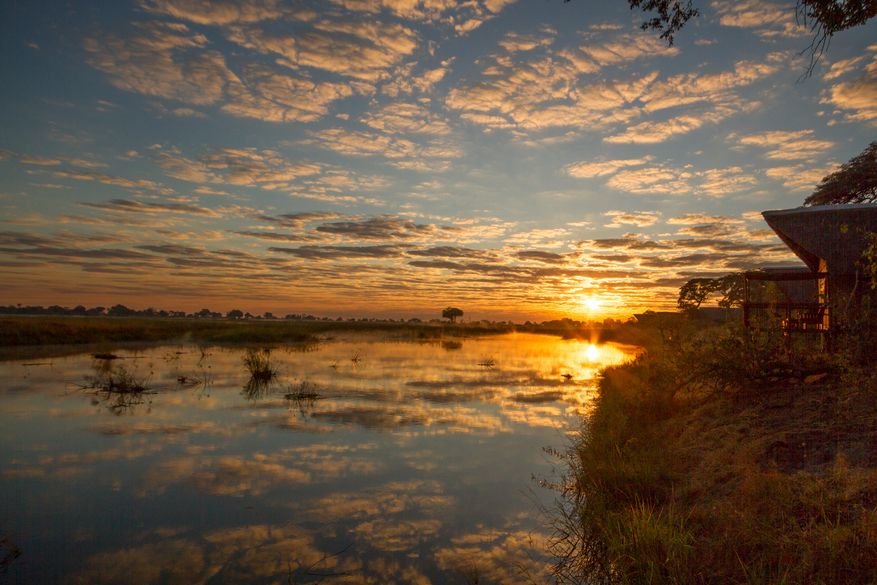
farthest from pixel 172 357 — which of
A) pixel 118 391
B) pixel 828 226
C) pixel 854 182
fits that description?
pixel 854 182

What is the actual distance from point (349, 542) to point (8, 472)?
6.33 meters

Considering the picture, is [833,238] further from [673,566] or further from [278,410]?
[278,410]

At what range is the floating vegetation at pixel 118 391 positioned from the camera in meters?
12.5

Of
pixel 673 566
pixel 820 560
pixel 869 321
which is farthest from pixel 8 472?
pixel 869 321

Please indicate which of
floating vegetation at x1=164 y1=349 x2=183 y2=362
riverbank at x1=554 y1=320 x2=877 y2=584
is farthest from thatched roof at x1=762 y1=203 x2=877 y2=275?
floating vegetation at x1=164 y1=349 x2=183 y2=362

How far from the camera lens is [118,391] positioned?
13.7 m

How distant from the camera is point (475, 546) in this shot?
5379 mm

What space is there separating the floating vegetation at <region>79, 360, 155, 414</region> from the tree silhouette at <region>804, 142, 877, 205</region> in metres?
26.5

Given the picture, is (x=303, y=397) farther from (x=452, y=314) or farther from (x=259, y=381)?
(x=452, y=314)

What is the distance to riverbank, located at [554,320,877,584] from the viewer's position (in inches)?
153

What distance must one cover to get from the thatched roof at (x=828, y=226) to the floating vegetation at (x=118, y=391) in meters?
16.0

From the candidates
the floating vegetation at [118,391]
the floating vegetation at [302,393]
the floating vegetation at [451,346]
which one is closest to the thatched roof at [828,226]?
the floating vegetation at [302,393]

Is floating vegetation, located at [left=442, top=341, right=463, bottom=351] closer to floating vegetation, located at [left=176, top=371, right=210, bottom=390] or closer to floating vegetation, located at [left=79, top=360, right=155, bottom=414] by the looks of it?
floating vegetation, located at [left=176, top=371, right=210, bottom=390]

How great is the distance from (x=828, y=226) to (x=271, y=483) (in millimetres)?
11162
